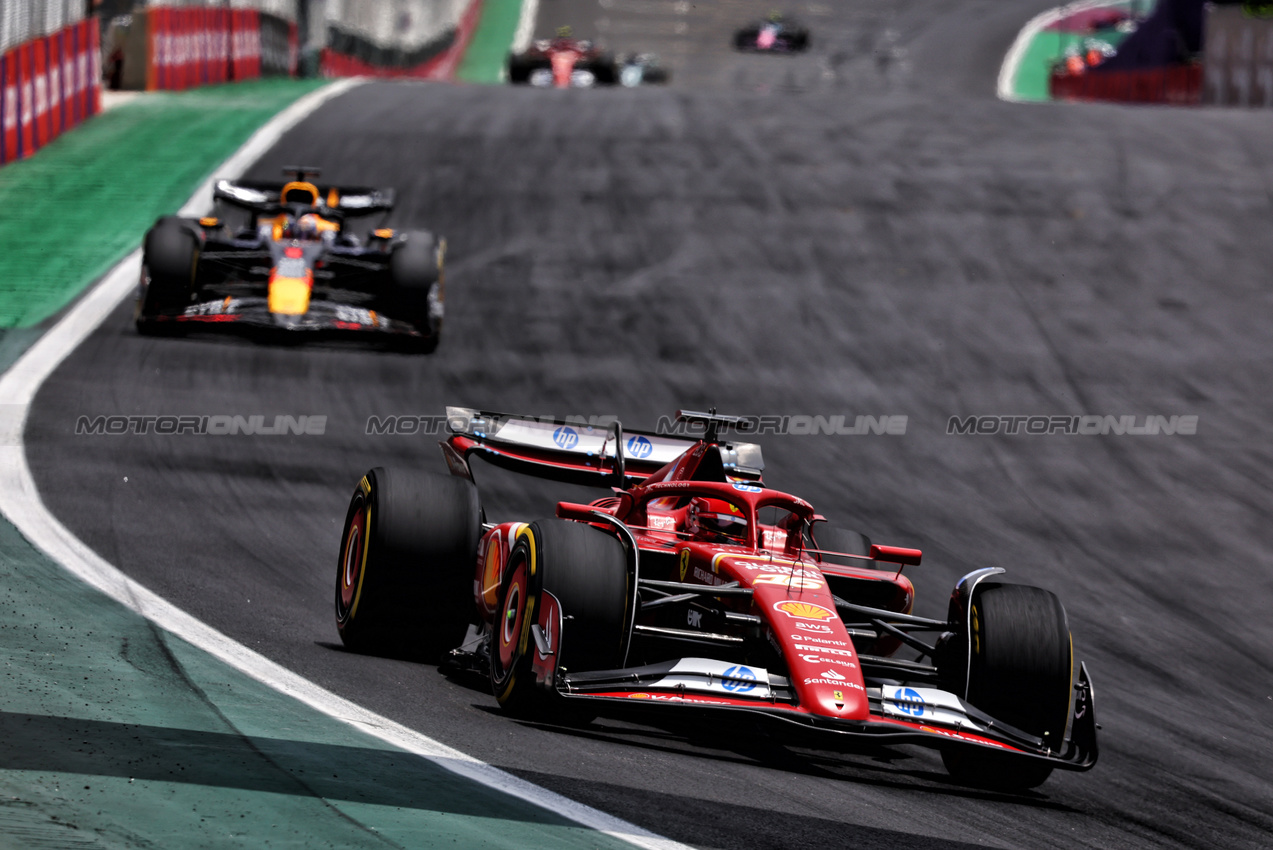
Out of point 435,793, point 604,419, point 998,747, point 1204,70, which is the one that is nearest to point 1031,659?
point 998,747

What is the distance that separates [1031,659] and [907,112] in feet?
66.2

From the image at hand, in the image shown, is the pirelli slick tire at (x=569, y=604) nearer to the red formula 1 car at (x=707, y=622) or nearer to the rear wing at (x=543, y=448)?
the red formula 1 car at (x=707, y=622)

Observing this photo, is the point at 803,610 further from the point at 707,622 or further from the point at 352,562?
the point at 352,562

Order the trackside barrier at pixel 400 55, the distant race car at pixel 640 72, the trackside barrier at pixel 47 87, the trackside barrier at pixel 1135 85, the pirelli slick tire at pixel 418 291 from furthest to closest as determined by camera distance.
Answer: the distant race car at pixel 640 72
the trackside barrier at pixel 400 55
the trackside barrier at pixel 1135 85
the trackside barrier at pixel 47 87
the pirelli slick tire at pixel 418 291

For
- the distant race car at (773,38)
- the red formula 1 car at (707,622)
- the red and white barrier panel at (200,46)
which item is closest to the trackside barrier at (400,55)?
the red and white barrier panel at (200,46)

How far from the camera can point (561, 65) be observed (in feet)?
129

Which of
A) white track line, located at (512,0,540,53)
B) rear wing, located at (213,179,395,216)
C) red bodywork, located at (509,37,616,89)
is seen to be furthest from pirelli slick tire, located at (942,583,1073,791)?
white track line, located at (512,0,540,53)

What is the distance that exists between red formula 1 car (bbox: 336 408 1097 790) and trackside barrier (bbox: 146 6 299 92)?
22.7 m

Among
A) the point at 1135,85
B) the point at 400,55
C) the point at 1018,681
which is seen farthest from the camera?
the point at 400,55

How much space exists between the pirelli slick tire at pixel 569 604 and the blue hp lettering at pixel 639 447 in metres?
2.67

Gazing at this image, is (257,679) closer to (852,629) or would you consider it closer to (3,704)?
(3,704)

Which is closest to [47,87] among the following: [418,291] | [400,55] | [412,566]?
[418,291]

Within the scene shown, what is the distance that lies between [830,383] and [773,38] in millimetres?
41878

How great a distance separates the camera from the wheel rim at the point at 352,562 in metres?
8.11
